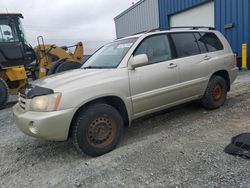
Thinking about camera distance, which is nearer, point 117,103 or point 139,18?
point 117,103

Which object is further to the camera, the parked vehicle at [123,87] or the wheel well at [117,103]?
the wheel well at [117,103]

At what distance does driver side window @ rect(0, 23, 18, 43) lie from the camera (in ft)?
27.3

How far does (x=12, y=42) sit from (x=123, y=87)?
6.04 metres

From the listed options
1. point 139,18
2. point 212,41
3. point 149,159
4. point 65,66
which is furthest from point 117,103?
point 139,18

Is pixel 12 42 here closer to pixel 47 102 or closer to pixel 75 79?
pixel 75 79

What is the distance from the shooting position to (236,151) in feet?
11.3

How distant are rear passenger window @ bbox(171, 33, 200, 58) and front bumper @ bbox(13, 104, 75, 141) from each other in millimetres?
2369

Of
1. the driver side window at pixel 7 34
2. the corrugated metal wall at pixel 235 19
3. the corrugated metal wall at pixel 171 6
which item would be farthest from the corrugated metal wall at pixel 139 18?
the driver side window at pixel 7 34

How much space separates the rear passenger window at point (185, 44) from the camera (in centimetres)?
479

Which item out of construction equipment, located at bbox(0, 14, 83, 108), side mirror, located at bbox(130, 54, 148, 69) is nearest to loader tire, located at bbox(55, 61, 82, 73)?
construction equipment, located at bbox(0, 14, 83, 108)

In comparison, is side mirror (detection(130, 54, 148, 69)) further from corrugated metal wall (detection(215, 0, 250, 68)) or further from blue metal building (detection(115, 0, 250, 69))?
corrugated metal wall (detection(215, 0, 250, 68))

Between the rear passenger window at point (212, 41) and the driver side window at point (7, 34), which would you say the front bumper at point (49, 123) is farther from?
the driver side window at point (7, 34)

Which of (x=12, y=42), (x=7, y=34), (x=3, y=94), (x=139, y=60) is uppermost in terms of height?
(x=7, y=34)

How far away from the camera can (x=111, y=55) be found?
15.1ft
